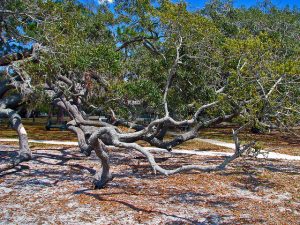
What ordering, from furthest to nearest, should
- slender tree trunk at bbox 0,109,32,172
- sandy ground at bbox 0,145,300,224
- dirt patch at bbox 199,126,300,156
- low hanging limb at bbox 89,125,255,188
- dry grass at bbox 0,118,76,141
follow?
1. dry grass at bbox 0,118,76,141
2. dirt patch at bbox 199,126,300,156
3. slender tree trunk at bbox 0,109,32,172
4. sandy ground at bbox 0,145,300,224
5. low hanging limb at bbox 89,125,255,188

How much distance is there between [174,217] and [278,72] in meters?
3.84

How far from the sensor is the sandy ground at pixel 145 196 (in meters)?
7.16

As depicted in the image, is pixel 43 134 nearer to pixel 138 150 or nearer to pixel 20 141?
pixel 20 141

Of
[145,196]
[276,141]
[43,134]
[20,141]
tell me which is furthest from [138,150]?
[43,134]

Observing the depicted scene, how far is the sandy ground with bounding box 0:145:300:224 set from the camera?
7.16 m

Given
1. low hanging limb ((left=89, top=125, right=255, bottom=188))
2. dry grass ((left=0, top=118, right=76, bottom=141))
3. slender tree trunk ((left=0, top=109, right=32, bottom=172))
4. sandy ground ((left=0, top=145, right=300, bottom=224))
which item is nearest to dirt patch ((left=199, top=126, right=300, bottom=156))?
sandy ground ((left=0, top=145, right=300, bottom=224))

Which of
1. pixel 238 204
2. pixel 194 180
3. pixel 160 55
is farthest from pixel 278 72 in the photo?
pixel 160 55

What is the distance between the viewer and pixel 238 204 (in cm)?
823

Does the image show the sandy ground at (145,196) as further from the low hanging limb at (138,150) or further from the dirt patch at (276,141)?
the dirt patch at (276,141)

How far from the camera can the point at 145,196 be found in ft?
28.7

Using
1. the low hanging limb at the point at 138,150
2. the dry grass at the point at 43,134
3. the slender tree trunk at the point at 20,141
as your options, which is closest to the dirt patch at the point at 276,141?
the low hanging limb at the point at 138,150

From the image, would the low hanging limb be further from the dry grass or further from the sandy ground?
the dry grass

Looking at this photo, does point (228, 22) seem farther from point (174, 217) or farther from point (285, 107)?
point (174, 217)

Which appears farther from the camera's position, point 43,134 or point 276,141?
point 43,134
